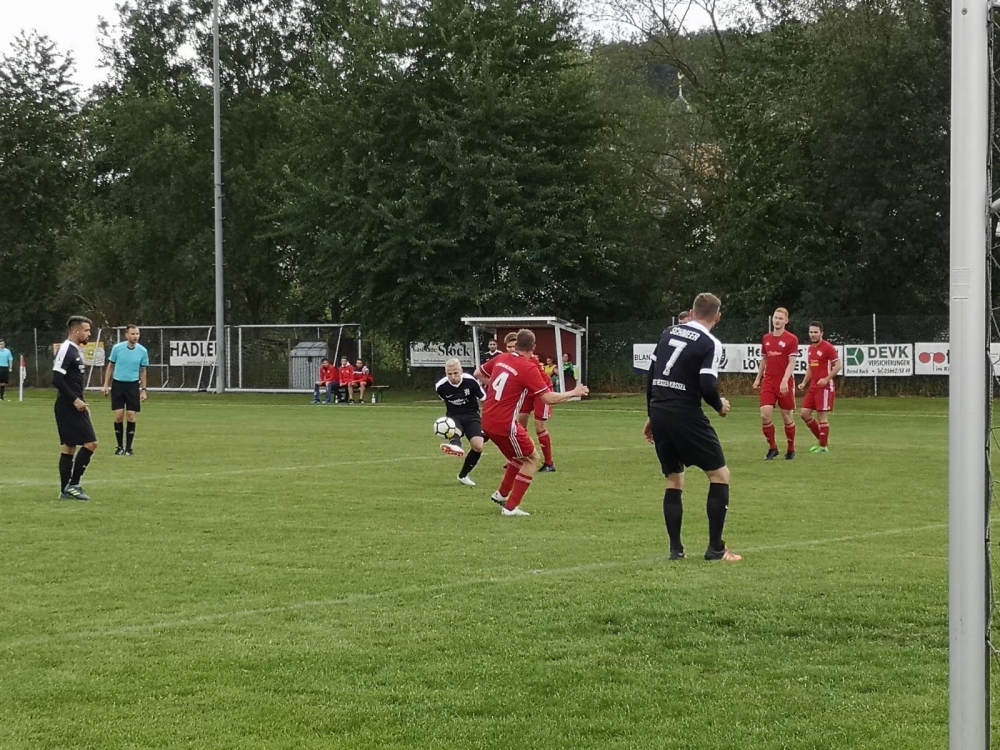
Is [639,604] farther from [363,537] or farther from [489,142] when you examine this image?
[489,142]

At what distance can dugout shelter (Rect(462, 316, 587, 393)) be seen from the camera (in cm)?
3803

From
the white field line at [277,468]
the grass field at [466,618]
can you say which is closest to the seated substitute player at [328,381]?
the white field line at [277,468]

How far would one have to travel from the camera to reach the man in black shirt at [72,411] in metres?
13.6

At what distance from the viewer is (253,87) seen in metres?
55.5

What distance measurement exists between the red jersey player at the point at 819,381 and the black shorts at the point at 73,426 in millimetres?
10049

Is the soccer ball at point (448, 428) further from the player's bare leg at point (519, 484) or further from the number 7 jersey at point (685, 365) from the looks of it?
the number 7 jersey at point (685, 365)

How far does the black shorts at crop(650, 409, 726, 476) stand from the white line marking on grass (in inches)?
30.6

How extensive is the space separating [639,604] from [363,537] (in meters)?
3.70

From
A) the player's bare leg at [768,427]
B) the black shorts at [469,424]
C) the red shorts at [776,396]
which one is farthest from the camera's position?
the red shorts at [776,396]

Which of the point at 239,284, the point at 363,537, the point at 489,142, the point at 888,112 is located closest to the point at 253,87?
the point at 239,284

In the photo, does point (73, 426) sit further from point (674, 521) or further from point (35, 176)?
point (35, 176)

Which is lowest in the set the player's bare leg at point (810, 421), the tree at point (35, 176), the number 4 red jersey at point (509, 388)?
the player's bare leg at point (810, 421)

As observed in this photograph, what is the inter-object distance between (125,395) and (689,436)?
13.4m

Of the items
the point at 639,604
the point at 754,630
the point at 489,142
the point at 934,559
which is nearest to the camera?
the point at 754,630
